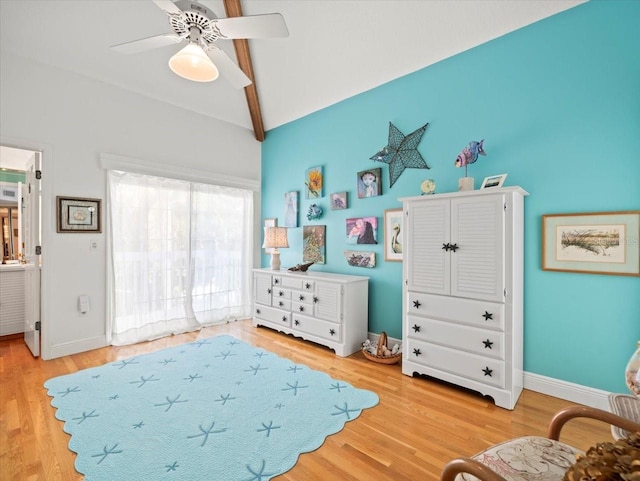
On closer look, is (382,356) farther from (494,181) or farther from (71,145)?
(71,145)

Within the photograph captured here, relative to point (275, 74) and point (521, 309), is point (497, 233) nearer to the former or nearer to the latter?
point (521, 309)

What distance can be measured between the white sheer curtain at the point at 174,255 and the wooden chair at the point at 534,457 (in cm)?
381

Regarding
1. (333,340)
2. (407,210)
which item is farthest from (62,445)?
(407,210)

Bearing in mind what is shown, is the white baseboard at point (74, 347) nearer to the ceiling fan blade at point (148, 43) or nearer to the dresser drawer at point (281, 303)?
the dresser drawer at point (281, 303)

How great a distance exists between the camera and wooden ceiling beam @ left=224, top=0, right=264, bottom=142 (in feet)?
10.8

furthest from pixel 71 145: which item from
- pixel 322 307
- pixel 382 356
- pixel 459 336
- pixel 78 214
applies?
pixel 459 336

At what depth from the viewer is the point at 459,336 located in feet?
8.39

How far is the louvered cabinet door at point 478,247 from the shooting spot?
237 cm

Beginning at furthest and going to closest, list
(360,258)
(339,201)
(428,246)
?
(339,201) → (360,258) → (428,246)

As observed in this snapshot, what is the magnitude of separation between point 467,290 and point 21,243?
6.18 m

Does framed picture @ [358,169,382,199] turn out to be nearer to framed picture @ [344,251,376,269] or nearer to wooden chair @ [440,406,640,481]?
framed picture @ [344,251,376,269]

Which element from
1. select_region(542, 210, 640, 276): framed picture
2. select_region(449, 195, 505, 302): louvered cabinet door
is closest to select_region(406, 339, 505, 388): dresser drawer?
select_region(449, 195, 505, 302): louvered cabinet door

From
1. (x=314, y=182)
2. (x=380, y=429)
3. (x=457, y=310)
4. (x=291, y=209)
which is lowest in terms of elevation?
(x=380, y=429)

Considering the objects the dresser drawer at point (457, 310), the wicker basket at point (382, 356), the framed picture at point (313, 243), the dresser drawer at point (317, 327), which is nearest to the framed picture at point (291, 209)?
the framed picture at point (313, 243)
